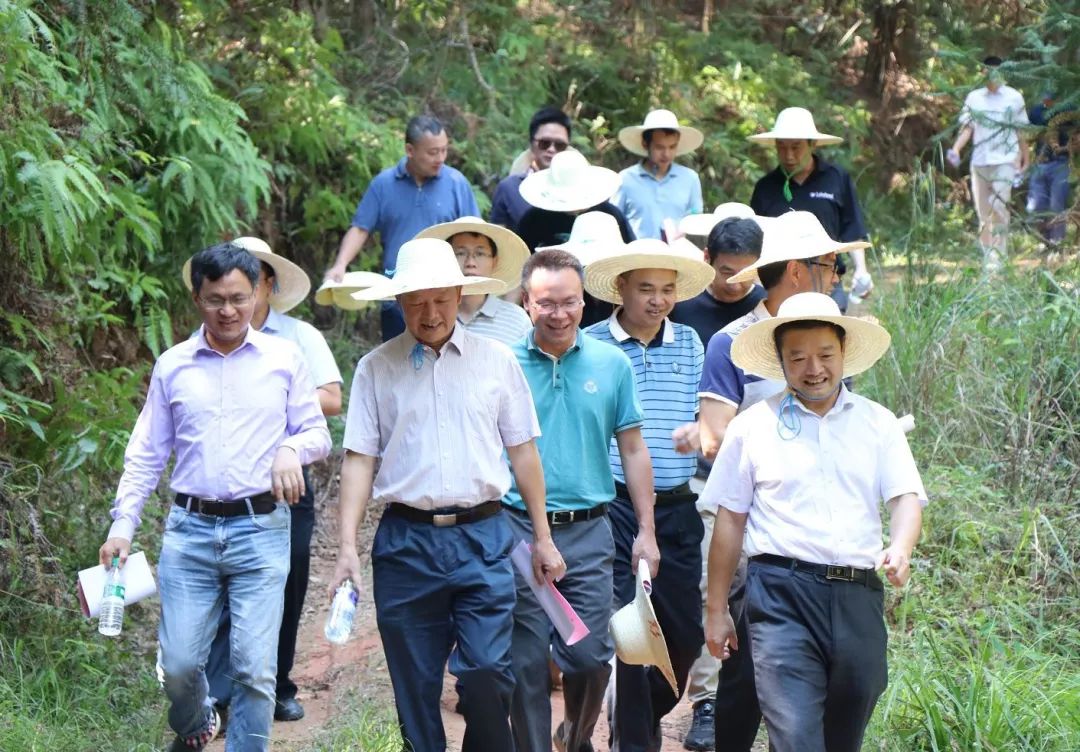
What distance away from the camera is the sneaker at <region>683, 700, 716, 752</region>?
6.75 meters

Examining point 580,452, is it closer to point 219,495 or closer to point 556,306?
point 556,306

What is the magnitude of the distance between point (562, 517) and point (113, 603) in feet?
5.80

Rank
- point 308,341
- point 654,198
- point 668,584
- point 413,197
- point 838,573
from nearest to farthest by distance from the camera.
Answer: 1. point 838,573
2. point 668,584
3. point 308,341
4. point 413,197
5. point 654,198

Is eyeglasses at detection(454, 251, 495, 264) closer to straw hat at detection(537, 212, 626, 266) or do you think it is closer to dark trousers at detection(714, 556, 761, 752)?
straw hat at detection(537, 212, 626, 266)

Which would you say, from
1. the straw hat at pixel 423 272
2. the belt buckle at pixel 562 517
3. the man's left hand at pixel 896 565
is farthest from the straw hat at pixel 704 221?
the man's left hand at pixel 896 565

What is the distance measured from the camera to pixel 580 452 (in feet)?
19.2

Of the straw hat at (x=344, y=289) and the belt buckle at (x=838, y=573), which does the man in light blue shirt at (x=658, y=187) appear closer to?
the straw hat at (x=344, y=289)

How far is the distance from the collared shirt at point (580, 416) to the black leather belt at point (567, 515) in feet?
0.06

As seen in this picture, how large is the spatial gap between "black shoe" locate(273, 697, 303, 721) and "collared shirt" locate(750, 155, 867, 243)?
416cm

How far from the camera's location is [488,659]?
5.24 m

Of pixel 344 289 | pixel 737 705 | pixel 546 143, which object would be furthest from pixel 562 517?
pixel 546 143

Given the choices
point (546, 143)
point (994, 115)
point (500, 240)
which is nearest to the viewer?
point (500, 240)

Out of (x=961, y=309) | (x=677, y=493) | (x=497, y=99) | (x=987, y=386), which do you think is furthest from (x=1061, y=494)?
(x=497, y=99)

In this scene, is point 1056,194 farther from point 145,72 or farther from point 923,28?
point 923,28
